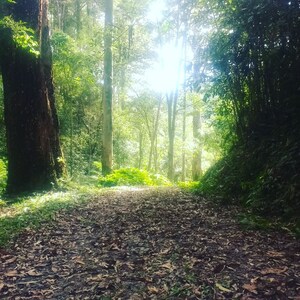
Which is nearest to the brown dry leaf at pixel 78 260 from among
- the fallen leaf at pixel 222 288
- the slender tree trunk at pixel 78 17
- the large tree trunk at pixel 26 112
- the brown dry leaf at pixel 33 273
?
the brown dry leaf at pixel 33 273

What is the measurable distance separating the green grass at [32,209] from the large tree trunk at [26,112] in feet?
2.09

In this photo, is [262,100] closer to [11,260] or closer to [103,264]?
[103,264]

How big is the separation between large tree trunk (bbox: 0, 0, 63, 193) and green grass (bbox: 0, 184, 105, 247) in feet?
2.09

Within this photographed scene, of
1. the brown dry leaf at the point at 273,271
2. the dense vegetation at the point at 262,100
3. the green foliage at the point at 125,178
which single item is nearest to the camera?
the brown dry leaf at the point at 273,271

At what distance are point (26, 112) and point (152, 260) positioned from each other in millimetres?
5238

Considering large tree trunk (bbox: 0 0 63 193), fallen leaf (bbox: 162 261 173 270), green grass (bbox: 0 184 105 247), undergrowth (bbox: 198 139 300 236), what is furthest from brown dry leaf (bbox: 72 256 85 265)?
large tree trunk (bbox: 0 0 63 193)

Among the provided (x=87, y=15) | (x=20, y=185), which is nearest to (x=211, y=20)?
(x=20, y=185)

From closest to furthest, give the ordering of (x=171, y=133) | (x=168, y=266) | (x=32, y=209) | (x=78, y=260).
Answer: (x=168, y=266) < (x=78, y=260) < (x=32, y=209) < (x=171, y=133)

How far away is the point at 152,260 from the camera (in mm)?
3299

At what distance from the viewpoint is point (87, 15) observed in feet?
69.4

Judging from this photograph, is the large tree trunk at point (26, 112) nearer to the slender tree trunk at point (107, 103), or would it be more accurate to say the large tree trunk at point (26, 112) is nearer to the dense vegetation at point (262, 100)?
the dense vegetation at point (262, 100)

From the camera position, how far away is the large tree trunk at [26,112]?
7176 mm

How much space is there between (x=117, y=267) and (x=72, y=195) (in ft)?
14.0

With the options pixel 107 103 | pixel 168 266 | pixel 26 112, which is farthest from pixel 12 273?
pixel 107 103
